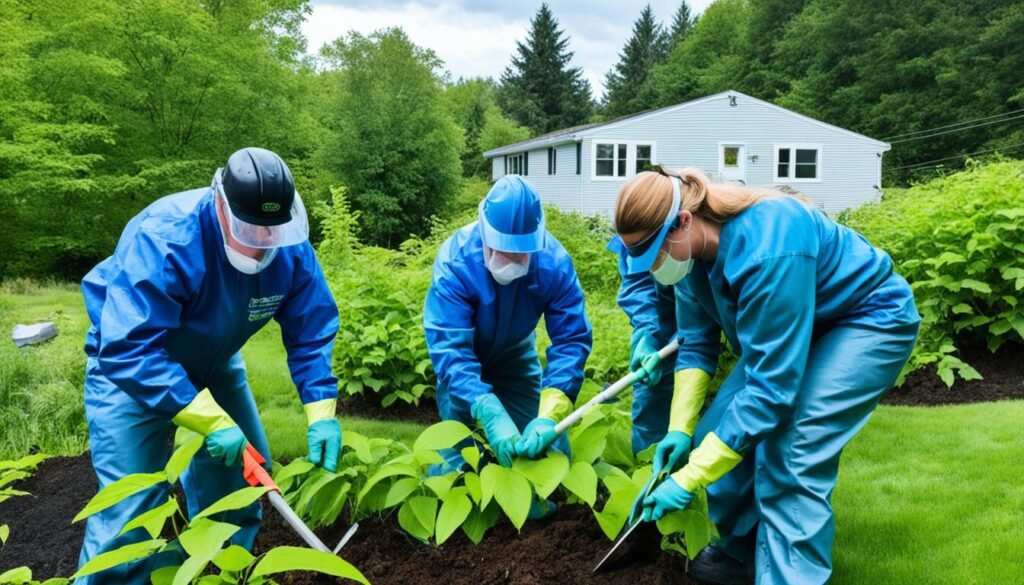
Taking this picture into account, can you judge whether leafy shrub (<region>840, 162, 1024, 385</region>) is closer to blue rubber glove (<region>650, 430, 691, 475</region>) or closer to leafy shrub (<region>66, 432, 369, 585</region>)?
blue rubber glove (<region>650, 430, 691, 475</region>)

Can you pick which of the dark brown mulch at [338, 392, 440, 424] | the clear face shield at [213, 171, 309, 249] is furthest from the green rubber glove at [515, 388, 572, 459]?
the dark brown mulch at [338, 392, 440, 424]

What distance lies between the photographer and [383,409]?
575 centimetres

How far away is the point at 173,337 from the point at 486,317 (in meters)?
1.30

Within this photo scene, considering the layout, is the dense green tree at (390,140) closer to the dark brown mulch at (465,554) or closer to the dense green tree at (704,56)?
the dense green tree at (704,56)

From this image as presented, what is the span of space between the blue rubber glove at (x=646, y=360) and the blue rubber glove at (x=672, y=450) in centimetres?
44

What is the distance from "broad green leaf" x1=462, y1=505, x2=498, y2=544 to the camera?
114 inches

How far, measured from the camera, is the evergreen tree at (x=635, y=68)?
51.5 m

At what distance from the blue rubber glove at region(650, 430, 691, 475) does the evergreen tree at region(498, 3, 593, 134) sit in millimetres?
45963

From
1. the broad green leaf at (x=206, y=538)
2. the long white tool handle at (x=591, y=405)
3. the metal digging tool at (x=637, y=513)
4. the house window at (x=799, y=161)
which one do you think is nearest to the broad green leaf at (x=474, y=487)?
the long white tool handle at (x=591, y=405)

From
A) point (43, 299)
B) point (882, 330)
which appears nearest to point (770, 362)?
point (882, 330)

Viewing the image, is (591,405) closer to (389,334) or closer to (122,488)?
(122,488)

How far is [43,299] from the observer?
36.8 ft

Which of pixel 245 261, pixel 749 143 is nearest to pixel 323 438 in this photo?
pixel 245 261

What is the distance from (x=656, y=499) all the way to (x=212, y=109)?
18152 mm
